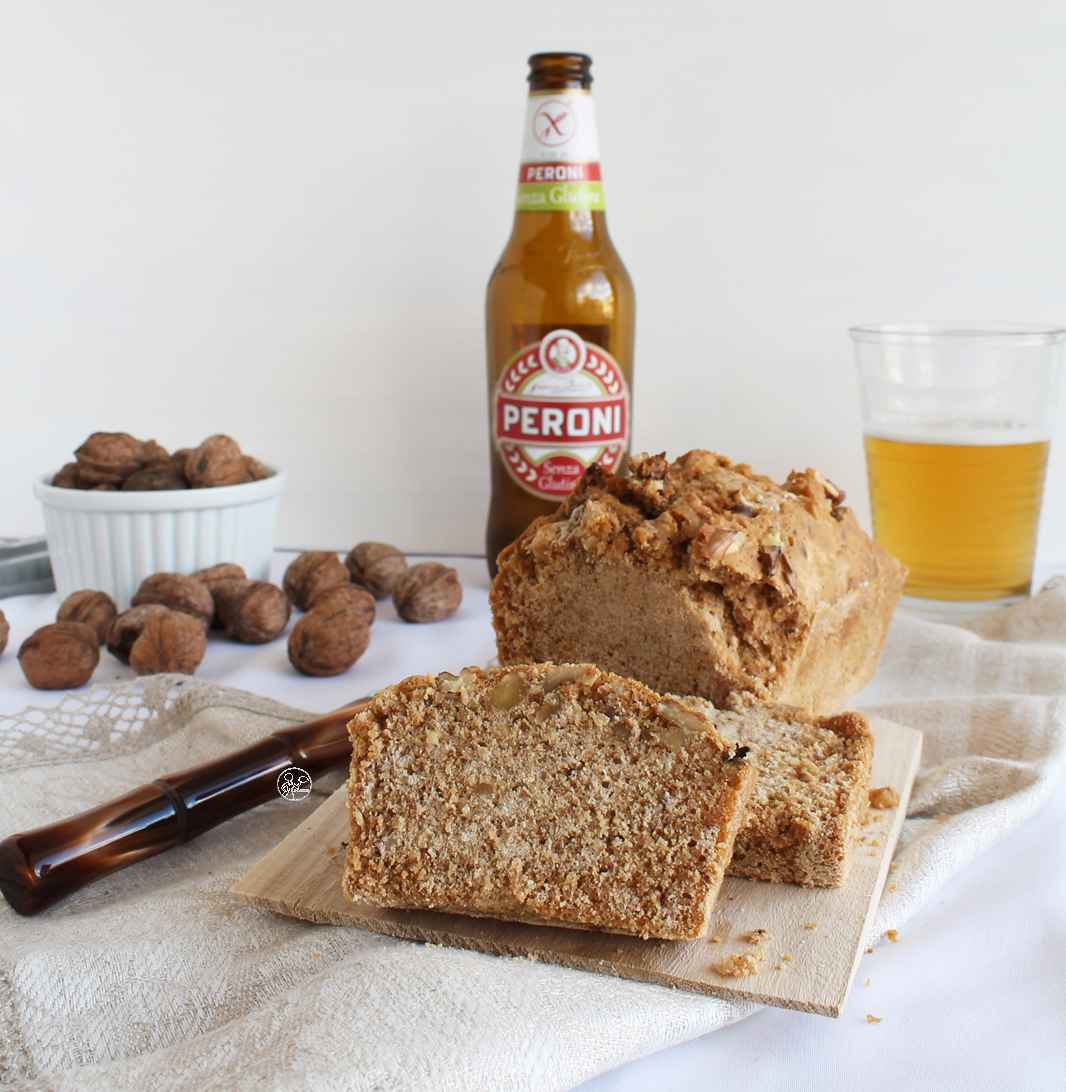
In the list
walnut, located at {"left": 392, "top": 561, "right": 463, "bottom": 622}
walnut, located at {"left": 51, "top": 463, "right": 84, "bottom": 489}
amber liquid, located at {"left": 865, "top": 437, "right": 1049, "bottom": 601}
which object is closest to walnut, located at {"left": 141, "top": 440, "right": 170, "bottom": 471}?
walnut, located at {"left": 51, "top": 463, "right": 84, "bottom": 489}

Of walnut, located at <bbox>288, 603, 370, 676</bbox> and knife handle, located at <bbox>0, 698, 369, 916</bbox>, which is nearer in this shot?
knife handle, located at <bbox>0, 698, 369, 916</bbox>

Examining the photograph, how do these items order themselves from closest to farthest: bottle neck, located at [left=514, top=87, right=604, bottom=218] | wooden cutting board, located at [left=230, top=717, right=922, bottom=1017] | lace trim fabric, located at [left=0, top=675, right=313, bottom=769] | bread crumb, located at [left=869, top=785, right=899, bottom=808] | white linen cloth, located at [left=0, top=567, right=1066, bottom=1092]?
white linen cloth, located at [left=0, top=567, right=1066, bottom=1092] → wooden cutting board, located at [left=230, top=717, right=922, bottom=1017] → bread crumb, located at [left=869, top=785, right=899, bottom=808] → lace trim fabric, located at [left=0, top=675, right=313, bottom=769] → bottle neck, located at [left=514, top=87, right=604, bottom=218]

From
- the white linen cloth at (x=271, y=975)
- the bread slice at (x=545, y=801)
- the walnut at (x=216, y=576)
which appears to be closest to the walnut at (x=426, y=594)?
the walnut at (x=216, y=576)

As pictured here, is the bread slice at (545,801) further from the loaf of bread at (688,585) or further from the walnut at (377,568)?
the walnut at (377,568)

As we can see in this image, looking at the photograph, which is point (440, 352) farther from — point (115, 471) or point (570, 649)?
point (570, 649)

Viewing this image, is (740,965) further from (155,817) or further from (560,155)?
(560,155)

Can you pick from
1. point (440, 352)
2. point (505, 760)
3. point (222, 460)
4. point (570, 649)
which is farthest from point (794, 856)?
point (440, 352)

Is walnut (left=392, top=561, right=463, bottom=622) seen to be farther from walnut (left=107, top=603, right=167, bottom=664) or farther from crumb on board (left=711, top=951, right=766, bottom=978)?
crumb on board (left=711, top=951, right=766, bottom=978)
